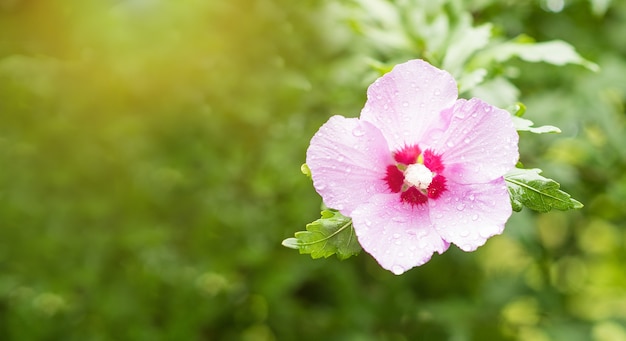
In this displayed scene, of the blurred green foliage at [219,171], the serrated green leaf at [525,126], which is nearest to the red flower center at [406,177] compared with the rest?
the serrated green leaf at [525,126]

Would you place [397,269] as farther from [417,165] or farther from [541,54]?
[541,54]

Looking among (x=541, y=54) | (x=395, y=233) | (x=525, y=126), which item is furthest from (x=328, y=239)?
(x=541, y=54)

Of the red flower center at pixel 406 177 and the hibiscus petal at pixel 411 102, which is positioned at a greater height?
the hibiscus petal at pixel 411 102

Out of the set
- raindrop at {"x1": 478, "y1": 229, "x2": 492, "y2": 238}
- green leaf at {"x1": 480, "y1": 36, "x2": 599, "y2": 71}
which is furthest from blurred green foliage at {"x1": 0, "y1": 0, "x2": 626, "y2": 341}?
raindrop at {"x1": 478, "y1": 229, "x2": 492, "y2": 238}

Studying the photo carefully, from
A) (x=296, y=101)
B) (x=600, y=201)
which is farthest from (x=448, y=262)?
(x=296, y=101)

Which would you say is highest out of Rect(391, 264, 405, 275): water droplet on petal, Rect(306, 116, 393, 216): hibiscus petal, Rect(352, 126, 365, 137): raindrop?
Rect(352, 126, 365, 137): raindrop

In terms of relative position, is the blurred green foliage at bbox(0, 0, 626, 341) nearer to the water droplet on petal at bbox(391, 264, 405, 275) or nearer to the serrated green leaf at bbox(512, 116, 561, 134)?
the serrated green leaf at bbox(512, 116, 561, 134)

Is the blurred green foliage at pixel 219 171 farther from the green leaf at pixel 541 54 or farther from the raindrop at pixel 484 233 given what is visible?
the raindrop at pixel 484 233
